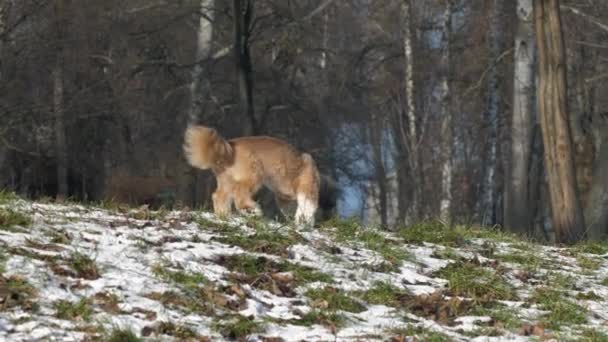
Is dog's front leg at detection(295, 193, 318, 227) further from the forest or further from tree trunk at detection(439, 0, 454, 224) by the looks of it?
tree trunk at detection(439, 0, 454, 224)

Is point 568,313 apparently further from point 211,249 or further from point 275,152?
point 275,152

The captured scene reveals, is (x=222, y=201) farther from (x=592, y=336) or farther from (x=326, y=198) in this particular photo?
(x=592, y=336)

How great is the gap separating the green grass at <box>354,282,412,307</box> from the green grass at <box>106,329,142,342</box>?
229 cm

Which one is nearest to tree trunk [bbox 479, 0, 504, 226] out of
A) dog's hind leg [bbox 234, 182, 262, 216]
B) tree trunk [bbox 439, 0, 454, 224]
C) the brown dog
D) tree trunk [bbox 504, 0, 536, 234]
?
tree trunk [bbox 439, 0, 454, 224]

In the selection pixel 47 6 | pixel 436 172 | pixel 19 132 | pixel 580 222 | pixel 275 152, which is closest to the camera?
pixel 275 152

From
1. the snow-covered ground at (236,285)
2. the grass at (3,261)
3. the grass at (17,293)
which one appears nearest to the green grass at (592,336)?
the snow-covered ground at (236,285)

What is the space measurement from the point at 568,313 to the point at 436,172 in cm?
3368

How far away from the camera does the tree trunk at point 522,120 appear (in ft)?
72.0

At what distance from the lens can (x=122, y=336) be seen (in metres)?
6.88

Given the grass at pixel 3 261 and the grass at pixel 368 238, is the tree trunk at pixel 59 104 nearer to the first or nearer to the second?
the grass at pixel 368 238

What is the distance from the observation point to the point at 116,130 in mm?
32062

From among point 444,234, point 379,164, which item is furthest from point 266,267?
point 379,164

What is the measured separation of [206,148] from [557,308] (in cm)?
471

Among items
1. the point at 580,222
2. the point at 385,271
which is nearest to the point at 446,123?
the point at 580,222
